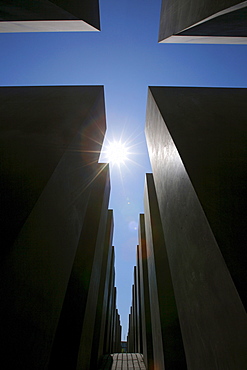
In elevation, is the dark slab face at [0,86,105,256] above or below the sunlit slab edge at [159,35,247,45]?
below

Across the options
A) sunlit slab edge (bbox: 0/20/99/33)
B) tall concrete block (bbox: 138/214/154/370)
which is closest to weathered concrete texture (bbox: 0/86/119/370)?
sunlit slab edge (bbox: 0/20/99/33)

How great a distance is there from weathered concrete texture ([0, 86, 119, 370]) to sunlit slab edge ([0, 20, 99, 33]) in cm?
161

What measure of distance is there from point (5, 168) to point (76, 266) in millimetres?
3904

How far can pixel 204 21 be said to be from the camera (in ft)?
13.5

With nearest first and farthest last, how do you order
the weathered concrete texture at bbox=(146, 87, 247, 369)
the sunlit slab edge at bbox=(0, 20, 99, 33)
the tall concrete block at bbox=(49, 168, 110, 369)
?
the weathered concrete texture at bbox=(146, 87, 247, 369) < the tall concrete block at bbox=(49, 168, 110, 369) < the sunlit slab edge at bbox=(0, 20, 99, 33)

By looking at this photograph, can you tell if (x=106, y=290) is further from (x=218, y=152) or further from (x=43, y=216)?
(x=218, y=152)

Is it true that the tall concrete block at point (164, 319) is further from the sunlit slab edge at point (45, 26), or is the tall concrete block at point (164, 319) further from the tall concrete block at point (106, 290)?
the sunlit slab edge at point (45, 26)

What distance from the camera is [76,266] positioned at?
5.20 m

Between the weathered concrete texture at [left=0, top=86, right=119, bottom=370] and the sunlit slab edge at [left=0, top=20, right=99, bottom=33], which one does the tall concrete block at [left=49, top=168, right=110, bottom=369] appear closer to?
the weathered concrete texture at [left=0, top=86, right=119, bottom=370]

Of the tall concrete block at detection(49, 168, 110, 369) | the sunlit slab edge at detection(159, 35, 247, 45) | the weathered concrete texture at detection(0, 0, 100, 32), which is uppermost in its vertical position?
the sunlit slab edge at detection(159, 35, 247, 45)

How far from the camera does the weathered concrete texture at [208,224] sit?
1689mm

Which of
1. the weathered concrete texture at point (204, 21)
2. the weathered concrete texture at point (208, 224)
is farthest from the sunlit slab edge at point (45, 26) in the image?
the weathered concrete texture at point (208, 224)

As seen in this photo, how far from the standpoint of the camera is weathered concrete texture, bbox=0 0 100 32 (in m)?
4.11

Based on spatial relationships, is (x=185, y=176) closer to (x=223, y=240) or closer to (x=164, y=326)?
(x=223, y=240)
